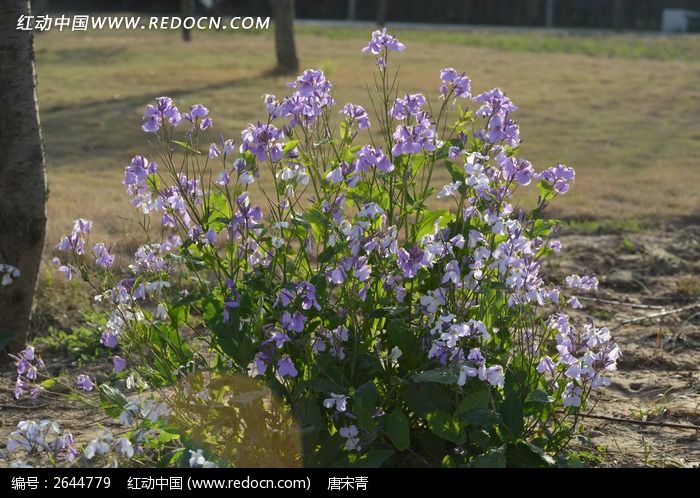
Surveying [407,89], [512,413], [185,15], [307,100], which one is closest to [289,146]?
[307,100]

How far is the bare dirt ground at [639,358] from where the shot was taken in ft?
12.5

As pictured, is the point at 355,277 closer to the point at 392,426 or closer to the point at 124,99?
the point at 392,426

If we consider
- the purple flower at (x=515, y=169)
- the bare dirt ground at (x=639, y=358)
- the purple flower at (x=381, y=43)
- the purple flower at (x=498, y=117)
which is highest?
the purple flower at (x=381, y=43)

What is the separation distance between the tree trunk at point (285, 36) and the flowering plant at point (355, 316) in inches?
523

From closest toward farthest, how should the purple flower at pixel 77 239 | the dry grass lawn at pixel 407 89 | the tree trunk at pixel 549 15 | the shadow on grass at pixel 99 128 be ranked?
1. the purple flower at pixel 77 239
2. the dry grass lawn at pixel 407 89
3. the shadow on grass at pixel 99 128
4. the tree trunk at pixel 549 15

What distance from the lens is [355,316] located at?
10.7ft

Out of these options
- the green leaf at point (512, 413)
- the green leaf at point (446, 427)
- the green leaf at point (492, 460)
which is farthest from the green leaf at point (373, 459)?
the green leaf at point (512, 413)

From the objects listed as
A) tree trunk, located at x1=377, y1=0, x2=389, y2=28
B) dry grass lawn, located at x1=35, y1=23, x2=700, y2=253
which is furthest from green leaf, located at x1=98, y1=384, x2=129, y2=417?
tree trunk, located at x1=377, y1=0, x2=389, y2=28

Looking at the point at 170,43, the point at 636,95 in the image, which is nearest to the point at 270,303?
the point at 636,95

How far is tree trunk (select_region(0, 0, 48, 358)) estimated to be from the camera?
4617 mm

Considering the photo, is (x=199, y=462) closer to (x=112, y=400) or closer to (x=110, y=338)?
(x=112, y=400)

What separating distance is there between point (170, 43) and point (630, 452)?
19.0m

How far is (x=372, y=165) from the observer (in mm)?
3156

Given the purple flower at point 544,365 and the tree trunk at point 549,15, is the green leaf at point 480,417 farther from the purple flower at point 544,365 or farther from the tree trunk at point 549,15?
the tree trunk at point 549,15
